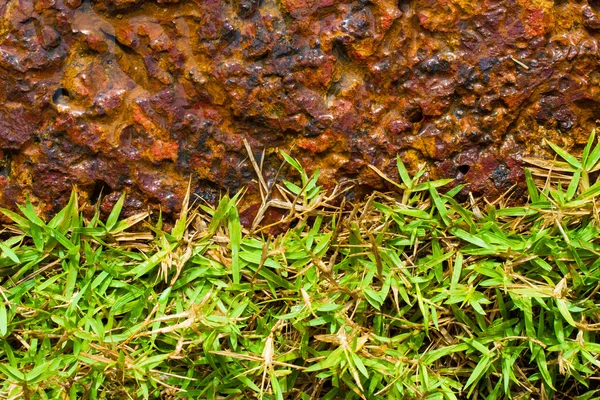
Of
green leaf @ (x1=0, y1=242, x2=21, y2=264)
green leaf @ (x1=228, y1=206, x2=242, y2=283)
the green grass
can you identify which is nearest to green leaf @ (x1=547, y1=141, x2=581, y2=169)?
the green grass

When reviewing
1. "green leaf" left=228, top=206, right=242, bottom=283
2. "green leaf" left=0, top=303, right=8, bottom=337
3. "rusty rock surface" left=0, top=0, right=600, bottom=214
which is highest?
"rusty rock surface" left=0, top=0, right=600, bottom=214

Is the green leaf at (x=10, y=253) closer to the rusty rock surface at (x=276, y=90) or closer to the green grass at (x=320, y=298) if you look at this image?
the green grass at (x=320, y=298)

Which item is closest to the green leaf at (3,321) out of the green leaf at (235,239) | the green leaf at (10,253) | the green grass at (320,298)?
the green grass at (320,298)

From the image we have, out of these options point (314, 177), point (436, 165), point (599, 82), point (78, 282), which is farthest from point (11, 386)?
point (599, 82)

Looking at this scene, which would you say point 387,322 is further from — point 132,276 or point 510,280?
point 132,276

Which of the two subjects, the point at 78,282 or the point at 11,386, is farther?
the point at 78,282

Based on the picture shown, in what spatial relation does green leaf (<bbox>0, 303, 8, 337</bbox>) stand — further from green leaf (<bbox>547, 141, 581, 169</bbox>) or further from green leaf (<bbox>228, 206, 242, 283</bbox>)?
green leaf (<bbox>547, 141, 581, 169</bbox>)
